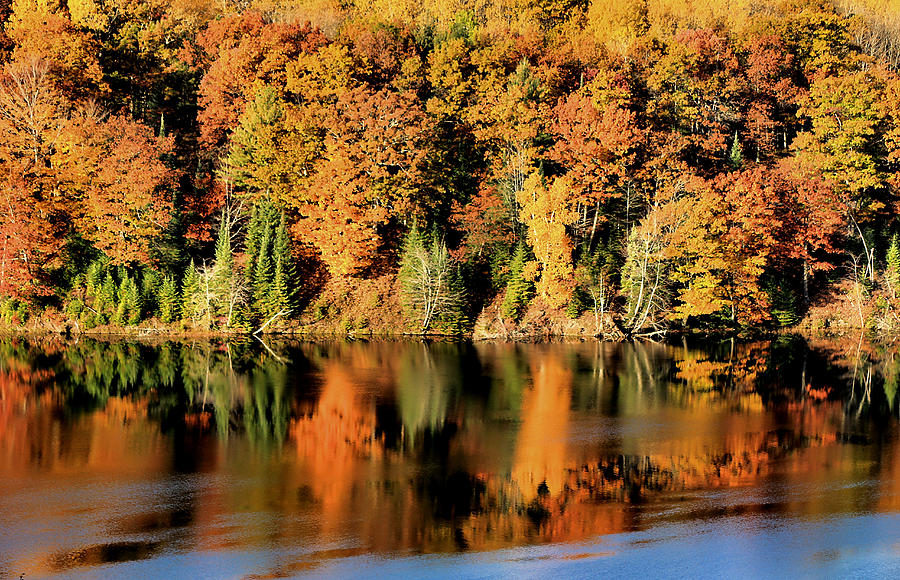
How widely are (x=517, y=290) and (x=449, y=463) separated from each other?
1167 inches

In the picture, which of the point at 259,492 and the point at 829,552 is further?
the point at 259,492

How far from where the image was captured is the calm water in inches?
1037

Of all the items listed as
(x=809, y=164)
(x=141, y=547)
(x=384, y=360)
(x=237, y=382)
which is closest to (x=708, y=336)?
(x=809, y=164)

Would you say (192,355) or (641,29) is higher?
(641,29)

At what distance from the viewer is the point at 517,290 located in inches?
2517

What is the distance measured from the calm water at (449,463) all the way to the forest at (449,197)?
24.3 ft

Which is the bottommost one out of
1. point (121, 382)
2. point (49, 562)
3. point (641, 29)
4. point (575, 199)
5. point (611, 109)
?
point (49, 562)

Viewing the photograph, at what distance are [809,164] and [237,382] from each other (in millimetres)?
42461

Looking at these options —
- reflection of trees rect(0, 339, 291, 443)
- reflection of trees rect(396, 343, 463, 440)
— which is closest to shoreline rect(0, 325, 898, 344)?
reflection of trees rect(0, 339, 291, 443)

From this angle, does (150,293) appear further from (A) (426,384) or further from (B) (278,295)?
(A) (426,384)

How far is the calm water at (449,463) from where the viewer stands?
86.4ft

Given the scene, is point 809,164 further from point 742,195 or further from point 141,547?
point 141,547

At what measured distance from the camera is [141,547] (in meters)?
26.6

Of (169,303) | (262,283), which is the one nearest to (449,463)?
(262,283)
